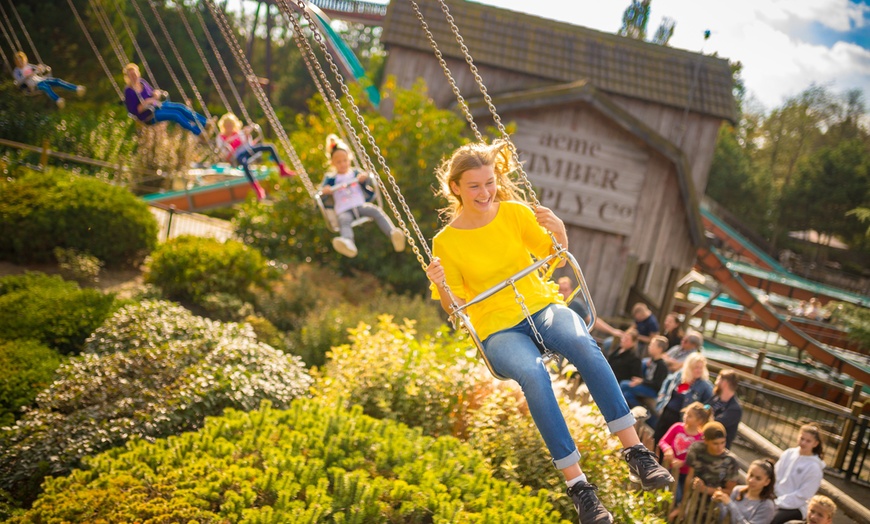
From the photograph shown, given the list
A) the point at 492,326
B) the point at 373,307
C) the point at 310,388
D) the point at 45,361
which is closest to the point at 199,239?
the point at 373,307

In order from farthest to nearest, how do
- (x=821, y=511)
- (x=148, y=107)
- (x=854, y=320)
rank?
1. (x=854, y=320)
2. (x=148, y=107)
3. (x=821, y=511)

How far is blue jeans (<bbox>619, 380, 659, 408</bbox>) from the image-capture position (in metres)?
8.00

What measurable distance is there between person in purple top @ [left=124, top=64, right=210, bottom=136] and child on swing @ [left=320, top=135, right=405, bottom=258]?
146 inches

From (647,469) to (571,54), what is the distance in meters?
14.2

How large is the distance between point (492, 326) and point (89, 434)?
3639mm

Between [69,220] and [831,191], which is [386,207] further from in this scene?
[831,191]

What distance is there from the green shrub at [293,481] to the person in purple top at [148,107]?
22.2 feet

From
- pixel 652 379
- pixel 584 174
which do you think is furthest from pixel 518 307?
pixel 584 174

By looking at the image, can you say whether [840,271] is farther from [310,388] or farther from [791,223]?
[310,388]

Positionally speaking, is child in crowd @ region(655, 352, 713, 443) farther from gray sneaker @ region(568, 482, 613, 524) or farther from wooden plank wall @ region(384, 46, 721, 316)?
wooden plank wall @ region(384, 46, 721, 316)

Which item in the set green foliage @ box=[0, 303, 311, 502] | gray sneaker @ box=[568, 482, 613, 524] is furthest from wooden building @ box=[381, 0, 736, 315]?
gray sneaker @ box=[568, 482, 613, 524]

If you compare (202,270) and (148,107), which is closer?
(202,270)

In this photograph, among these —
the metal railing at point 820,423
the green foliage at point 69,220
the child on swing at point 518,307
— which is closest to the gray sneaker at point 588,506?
the child on swing at point 518,307

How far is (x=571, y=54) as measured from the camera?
1666 cm
